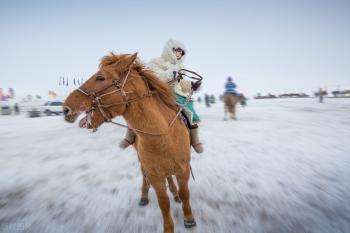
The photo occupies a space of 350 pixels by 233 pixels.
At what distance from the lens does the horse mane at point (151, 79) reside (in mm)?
2334

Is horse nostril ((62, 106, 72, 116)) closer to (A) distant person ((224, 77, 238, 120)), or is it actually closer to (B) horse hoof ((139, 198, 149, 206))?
(B) horse hoof ((139, 198, 149, 206))

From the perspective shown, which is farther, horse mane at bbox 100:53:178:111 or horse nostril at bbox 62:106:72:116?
Result: horse mane at bbox 100:53:178:111

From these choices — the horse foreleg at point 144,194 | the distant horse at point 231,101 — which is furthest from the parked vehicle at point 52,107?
the horse foreleg at point 144,194

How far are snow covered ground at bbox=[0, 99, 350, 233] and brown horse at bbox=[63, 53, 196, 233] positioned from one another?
749 mm

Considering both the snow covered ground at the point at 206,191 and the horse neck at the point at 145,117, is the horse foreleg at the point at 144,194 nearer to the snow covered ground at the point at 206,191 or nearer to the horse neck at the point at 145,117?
the snow covered ground at the point at 206,191

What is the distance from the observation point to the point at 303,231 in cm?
277

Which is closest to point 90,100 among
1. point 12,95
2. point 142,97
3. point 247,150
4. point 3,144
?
point 142,97

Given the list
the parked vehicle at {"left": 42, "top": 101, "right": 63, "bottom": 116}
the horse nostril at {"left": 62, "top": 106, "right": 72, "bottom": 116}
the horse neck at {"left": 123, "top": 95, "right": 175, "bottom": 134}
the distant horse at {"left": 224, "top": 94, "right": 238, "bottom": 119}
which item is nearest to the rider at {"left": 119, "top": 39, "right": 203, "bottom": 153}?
the horse neck at {"left": 123, "top": 95, "right": 175, "bottom": 134}

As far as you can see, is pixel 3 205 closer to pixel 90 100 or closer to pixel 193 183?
pixel 90 100

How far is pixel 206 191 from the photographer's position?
3.97 metres

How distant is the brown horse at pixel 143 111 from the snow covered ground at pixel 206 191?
0.75 metres

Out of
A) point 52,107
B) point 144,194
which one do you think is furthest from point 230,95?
point 52,107

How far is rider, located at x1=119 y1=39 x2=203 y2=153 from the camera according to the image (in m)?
3.05

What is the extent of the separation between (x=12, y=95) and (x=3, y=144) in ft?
141
